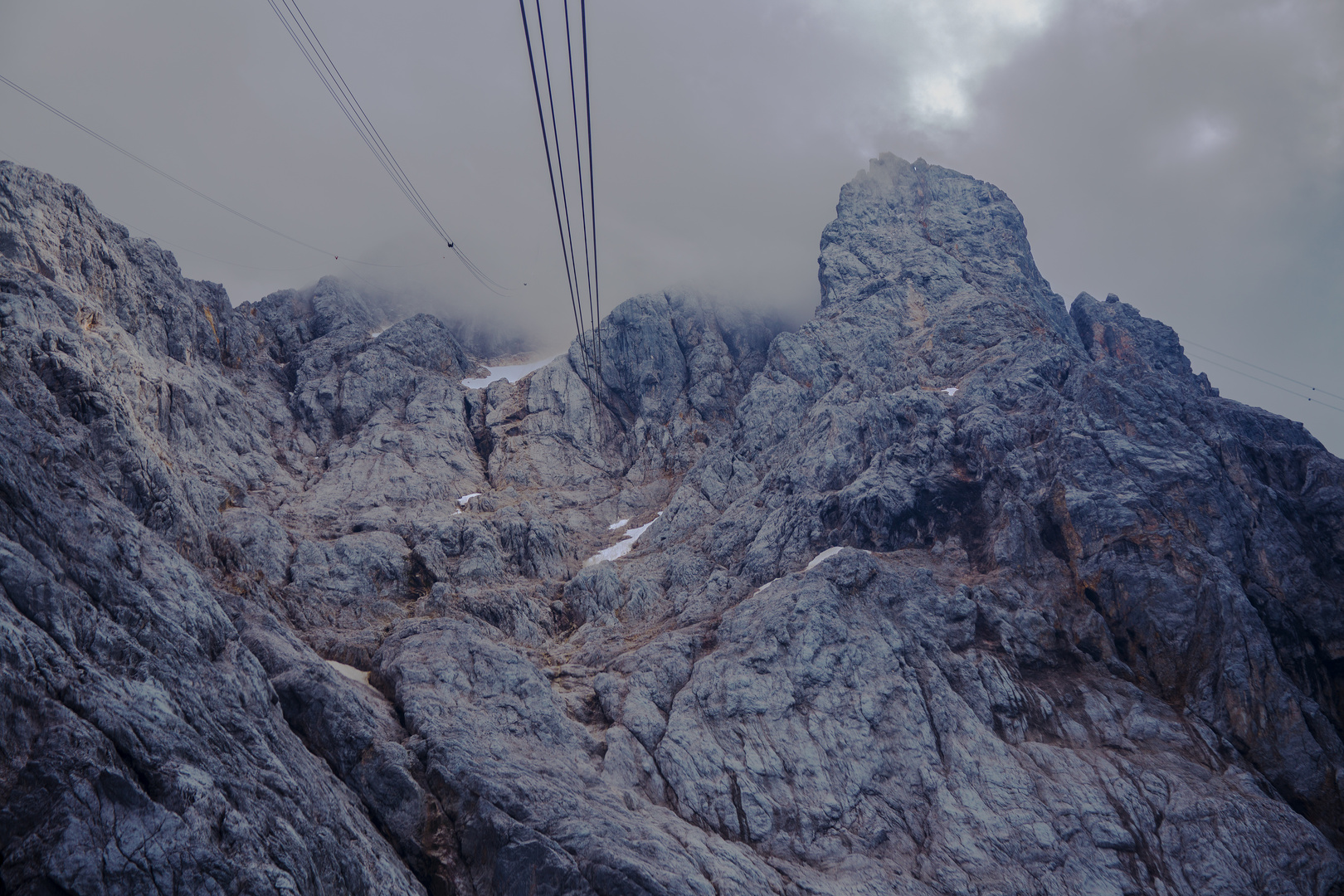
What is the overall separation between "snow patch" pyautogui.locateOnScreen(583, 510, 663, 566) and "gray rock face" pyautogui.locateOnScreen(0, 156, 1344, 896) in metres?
1.09

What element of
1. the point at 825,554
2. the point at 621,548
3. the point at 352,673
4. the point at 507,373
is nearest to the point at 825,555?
the point at 825,554

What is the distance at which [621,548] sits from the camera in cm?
6303

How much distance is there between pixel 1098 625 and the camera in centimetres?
4209

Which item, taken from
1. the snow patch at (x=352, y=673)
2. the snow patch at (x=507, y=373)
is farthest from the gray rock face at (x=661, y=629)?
the snow patch at (x=507, y=373)

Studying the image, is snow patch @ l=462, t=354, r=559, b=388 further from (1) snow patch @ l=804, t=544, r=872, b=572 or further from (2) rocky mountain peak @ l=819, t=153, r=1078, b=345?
(1) snow patch @ l=804, t=544, r=872, b=572

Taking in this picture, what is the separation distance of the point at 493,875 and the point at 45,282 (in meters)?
44.8

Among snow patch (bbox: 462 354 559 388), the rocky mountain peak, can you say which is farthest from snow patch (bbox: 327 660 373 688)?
the rocky mountain peak

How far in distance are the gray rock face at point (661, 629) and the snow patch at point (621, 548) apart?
109 centimetres

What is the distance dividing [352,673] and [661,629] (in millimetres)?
20431

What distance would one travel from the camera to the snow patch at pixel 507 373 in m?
94.0

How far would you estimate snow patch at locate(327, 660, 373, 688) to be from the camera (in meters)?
35.3

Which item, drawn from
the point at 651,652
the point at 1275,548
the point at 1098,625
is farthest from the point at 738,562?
the point at 1275,548

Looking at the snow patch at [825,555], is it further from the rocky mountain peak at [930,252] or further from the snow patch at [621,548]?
the rocky mountain peak at [930,252]

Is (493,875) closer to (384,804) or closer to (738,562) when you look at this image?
(384,804)
